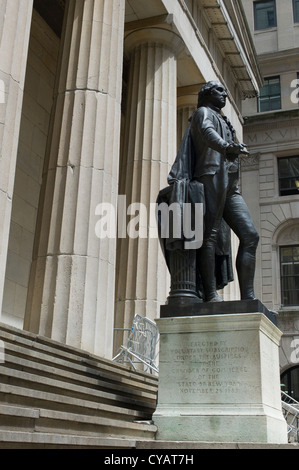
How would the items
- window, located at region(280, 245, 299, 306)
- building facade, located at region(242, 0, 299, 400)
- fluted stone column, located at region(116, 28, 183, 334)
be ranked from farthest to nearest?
window, located at region(280, 245, 299, 306), building facade, located at region(242, 0, 299, 400), fluted stone column, located at region(116, 28, 183, 334)

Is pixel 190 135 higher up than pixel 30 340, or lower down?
higher up

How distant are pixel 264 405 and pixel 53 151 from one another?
7401mm

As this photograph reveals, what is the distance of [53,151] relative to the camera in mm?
12117

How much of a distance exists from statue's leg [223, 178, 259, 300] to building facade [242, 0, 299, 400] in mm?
20616

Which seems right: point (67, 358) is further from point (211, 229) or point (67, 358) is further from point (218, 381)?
point (211, 229)

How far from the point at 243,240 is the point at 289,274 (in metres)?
22.4

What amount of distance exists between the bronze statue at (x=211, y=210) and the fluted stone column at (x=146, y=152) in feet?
22.3

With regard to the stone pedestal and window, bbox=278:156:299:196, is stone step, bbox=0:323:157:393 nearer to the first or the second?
the stone pedestal

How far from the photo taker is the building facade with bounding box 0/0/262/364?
1047 cm

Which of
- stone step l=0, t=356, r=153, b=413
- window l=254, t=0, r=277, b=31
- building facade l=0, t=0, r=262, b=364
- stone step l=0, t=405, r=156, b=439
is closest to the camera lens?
stone step l=0, t=405, r=156, b=439

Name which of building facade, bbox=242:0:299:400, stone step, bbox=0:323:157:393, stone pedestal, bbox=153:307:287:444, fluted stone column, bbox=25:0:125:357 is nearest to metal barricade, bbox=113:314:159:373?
fluted stone column, bbox=25:0:125:357

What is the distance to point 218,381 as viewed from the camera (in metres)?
6.96
